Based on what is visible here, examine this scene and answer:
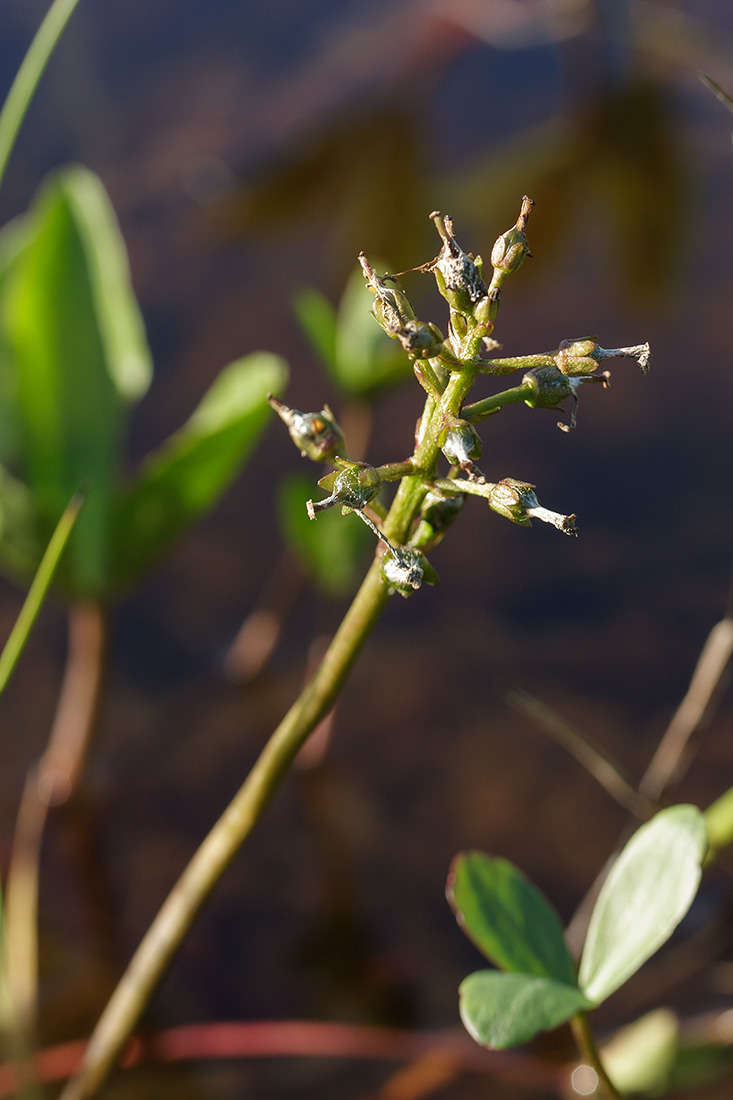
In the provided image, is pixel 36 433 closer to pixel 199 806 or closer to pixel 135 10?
pixel 199 806

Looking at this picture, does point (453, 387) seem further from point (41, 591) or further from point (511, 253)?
point (41, 591)

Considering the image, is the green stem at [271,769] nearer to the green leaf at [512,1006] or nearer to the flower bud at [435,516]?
the flower bud at [435,516]

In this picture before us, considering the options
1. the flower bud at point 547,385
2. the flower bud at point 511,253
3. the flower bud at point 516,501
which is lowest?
the flower bud at point 516,501

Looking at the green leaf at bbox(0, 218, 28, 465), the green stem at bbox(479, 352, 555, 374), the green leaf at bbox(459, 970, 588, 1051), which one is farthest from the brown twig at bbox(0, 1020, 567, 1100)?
the green stem at bbox(479, 352, 555, 374)

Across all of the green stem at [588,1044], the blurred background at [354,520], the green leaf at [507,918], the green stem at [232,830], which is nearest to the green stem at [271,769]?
the green stem at [232,830]

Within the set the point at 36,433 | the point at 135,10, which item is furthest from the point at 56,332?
the point at 135,10

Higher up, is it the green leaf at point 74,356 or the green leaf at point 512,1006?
the green leaf at point 74,356

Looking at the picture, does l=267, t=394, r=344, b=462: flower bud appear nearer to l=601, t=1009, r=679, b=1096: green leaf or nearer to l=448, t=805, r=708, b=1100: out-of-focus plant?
l=448, t=805, r=708, b=1100: out-of-focus plant
